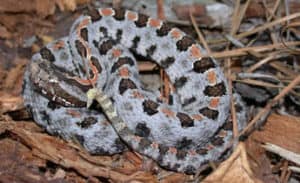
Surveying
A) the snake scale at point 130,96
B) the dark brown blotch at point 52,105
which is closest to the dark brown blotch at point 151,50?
the snake scale at point 130,96

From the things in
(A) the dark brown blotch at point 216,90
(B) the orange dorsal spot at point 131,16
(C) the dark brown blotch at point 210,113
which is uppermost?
(B) the orange dorsal spot at point 131,16

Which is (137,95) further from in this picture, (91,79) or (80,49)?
(80,49)

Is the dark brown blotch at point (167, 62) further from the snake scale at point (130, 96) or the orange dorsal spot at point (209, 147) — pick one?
the orange dorsal spot at point (209, 147)

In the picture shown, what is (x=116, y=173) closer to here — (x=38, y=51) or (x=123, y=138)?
(x=123, y=138)

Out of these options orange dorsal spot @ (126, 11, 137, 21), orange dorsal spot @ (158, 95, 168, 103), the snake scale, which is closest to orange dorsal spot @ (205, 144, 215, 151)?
the snake scale

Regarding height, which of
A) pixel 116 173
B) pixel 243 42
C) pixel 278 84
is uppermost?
pixel 243 42

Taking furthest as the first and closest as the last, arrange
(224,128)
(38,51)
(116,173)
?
(38,51), (224,128), (116,173)

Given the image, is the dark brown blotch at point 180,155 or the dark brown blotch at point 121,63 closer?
the dark brown blotch at point 180,155

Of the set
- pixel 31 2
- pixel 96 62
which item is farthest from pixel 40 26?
pixel 96 62
